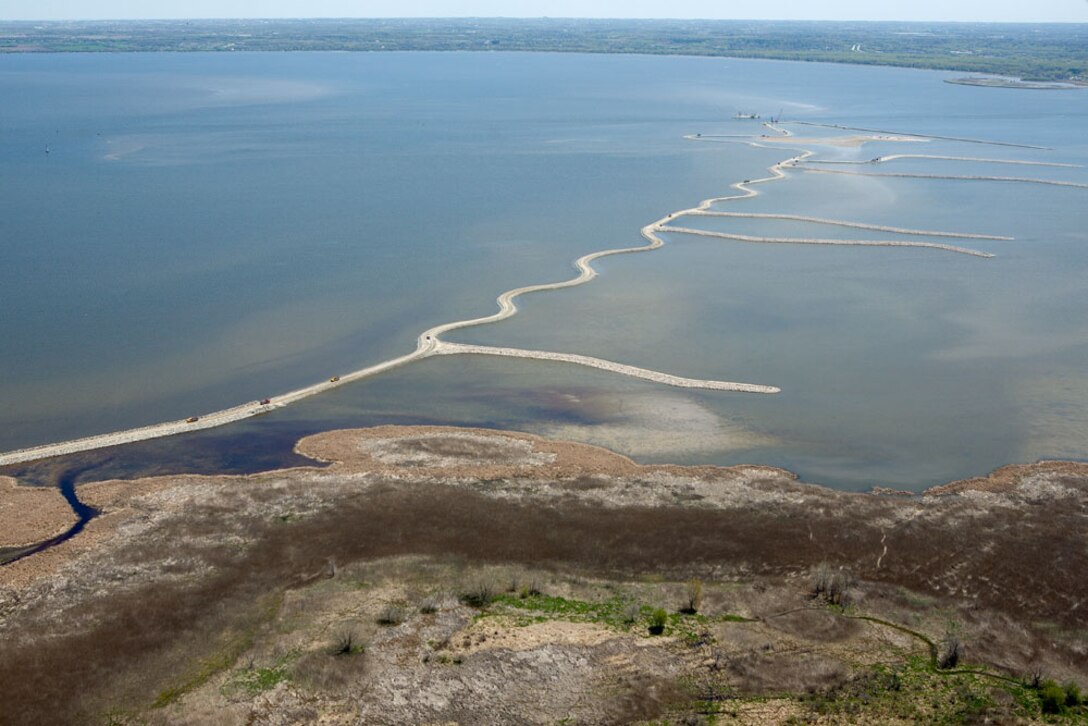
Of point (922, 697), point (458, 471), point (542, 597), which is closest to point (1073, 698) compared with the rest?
point (922, 697)

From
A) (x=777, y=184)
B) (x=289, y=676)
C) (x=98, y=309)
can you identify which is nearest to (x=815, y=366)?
(x=289, y=676)

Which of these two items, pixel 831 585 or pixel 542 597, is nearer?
pixel 542 597

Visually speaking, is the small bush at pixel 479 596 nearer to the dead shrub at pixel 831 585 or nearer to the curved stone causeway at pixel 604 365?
the dead shrub at pixel 831 585

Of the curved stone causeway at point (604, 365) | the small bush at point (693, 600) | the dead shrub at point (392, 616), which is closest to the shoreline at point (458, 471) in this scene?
the small bush at point (693, 600)

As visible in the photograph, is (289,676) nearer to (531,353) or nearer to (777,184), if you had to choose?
(531,353)

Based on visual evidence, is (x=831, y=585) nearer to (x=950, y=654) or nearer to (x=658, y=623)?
(x=950, y=654)

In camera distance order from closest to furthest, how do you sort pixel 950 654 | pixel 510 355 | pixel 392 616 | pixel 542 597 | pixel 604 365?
pixel 950 654
pixel 392 616
pixel 542 597
pixel 604 365
pixel 510 355
